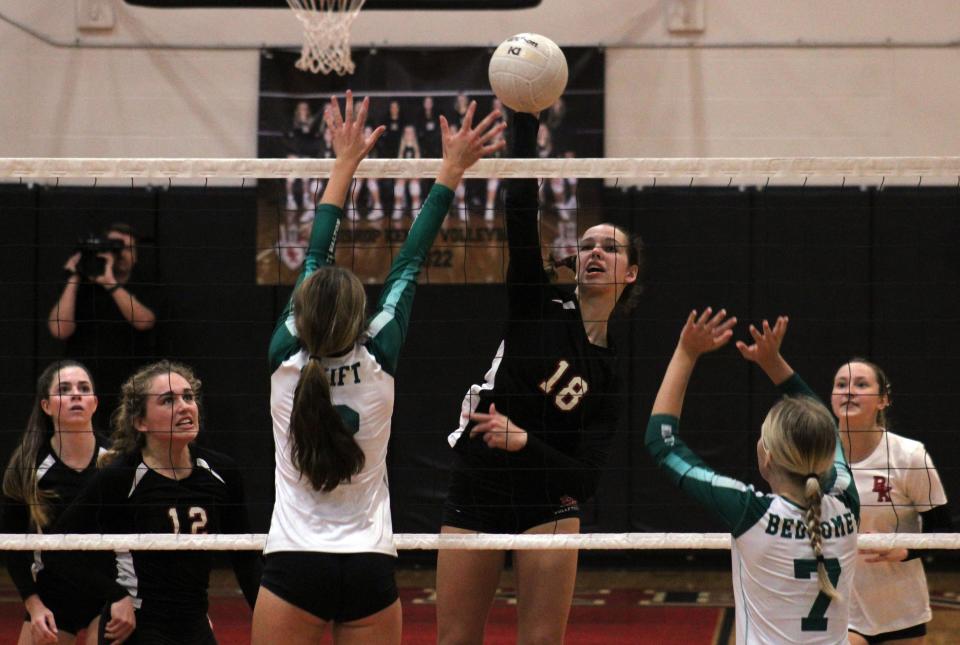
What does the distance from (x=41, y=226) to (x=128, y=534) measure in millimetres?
5945

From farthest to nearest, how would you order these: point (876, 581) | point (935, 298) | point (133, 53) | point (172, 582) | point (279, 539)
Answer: point (133, 53), point (935, 298), point (876, 581), point (172, 582), point (279, 539)

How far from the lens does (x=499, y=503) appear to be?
4.54 metres

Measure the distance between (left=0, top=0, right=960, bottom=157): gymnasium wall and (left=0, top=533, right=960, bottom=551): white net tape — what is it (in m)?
5.81

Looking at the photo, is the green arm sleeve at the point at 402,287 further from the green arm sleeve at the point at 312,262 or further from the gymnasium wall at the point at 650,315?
the gymnasium wall at the point at 650,315

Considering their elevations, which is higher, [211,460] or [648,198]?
[648,198]

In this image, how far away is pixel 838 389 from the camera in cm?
534

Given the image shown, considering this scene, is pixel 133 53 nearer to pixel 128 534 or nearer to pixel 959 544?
pixel 128 534

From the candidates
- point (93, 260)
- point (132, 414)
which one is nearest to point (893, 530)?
point (132, 414)

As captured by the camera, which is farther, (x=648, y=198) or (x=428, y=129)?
(x=428, y=129)

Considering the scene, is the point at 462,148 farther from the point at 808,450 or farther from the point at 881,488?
the point at 881,488

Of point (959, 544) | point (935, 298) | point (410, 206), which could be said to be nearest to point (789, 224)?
point (935, 298)

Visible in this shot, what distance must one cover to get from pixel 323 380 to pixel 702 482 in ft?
3.75

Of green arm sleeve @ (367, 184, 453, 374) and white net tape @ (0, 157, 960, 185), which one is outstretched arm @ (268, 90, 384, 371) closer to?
green arm sleeve @ (367, 184, 453, 374)

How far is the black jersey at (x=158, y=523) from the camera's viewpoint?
4.52 meters
